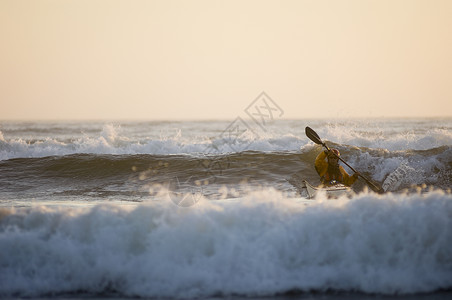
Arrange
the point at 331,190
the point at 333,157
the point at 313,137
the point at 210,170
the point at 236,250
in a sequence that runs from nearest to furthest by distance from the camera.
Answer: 1. the point at 236,250
2. the point at 331,190
3. the point at 333,157
4. the point at 313,137
5. the point at 210,170

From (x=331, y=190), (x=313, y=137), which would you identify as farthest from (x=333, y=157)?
(x=313, y=137)

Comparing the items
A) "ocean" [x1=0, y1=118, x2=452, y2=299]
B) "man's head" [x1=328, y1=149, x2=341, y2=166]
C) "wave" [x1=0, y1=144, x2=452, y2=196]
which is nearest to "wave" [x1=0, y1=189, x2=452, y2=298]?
"ocean" [x1=0, y1=118, x2=452, y2=299]

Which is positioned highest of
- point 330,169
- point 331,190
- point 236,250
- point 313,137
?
point 313,137

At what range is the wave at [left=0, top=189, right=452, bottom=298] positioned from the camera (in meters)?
4.51

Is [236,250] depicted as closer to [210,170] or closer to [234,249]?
[234,249]

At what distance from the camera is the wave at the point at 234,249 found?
4512mm

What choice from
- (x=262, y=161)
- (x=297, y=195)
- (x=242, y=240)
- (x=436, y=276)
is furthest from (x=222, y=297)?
(x=262, y=161)

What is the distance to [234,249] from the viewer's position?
15.6ft

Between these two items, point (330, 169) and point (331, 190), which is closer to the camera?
point (331, 190)

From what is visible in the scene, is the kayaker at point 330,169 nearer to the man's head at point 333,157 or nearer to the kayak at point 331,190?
the man's head at point 333,157

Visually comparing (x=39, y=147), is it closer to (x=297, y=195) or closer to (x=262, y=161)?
(x=262, y=161)

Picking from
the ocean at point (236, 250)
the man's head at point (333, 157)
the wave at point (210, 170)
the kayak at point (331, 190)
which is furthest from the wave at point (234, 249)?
the wave at point (210, 170)

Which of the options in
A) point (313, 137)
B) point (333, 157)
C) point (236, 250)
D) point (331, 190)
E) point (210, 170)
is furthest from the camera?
point (210, 170)

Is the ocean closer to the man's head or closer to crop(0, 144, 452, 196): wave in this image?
the man's head
